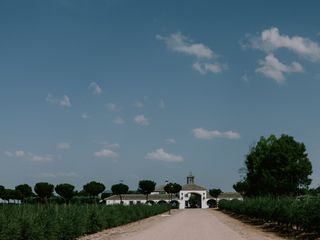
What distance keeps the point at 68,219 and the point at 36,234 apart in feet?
18.7

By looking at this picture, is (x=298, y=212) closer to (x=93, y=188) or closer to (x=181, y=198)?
(x=93, y=188)

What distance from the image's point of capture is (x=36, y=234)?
2025 centimetres

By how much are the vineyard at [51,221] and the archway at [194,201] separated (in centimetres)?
11341

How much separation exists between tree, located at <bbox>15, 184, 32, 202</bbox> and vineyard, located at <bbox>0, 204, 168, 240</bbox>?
5914cm

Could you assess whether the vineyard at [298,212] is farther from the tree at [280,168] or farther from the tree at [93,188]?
the tree at [93,188]

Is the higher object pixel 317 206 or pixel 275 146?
pixel 275 146

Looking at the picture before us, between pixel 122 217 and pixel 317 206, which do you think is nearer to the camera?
pixel 317 206

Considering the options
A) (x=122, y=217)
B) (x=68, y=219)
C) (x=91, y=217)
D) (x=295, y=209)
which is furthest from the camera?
(x=122, y=217)

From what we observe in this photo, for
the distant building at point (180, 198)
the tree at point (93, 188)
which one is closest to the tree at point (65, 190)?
the tree at point (93, 188)

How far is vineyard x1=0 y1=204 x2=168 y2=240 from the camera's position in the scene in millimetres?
18859

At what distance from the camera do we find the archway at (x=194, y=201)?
15170 centimetres

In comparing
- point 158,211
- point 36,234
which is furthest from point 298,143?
point 36,234

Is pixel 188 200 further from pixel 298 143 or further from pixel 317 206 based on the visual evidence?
pixel 317 206

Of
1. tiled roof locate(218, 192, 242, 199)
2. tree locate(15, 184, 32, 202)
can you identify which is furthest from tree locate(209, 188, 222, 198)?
tree locate(15, 184, 32, 202)
